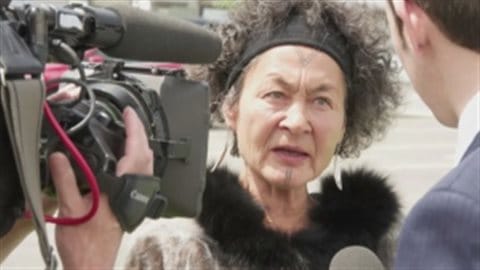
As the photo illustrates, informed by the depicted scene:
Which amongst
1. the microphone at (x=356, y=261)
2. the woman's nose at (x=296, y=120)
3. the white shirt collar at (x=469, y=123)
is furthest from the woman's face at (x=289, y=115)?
the white shirt collar at (x=469, y=123)

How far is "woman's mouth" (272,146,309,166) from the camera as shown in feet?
7.27

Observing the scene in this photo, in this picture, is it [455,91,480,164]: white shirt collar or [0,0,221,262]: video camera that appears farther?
[455,91,480,164]: white shirt collar

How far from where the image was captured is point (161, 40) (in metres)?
1.49

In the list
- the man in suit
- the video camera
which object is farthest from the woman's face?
the man in suit

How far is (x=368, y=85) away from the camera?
7.88 ft

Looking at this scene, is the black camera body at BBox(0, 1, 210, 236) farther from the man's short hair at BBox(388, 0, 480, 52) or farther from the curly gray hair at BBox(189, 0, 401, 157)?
the curly gray hair at BBox(189, 0, 401, 157)

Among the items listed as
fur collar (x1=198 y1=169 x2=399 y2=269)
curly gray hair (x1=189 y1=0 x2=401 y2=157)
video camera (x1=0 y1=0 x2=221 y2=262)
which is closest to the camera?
video camera (x1=0 y1=0 x2=221 y2=262)

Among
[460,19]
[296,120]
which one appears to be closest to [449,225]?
[460,19]

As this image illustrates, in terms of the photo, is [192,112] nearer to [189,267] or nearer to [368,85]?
[189,267]

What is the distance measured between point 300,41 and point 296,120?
0.18m

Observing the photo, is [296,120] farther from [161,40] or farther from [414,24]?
[414,24]

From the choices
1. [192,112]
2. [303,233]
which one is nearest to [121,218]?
[192,112]

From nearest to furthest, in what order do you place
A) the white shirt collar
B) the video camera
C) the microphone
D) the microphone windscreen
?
the video camera
the white shirt collar
the microphone windscreen
the microphone

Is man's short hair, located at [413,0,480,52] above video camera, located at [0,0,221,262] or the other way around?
above
